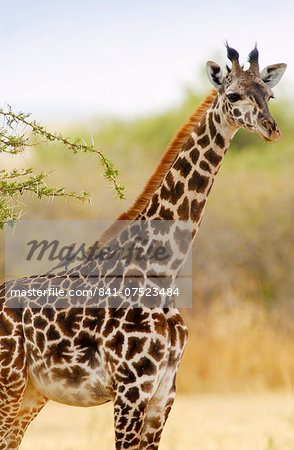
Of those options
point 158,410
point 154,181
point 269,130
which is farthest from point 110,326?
point 269,130

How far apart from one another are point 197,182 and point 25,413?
2212 mm

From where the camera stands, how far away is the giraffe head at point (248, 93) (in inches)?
181

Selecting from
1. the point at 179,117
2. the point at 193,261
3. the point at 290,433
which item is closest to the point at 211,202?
the point at 193,261

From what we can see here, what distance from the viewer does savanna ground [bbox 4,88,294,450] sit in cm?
998

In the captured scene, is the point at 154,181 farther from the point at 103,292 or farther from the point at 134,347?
the point at 134,347

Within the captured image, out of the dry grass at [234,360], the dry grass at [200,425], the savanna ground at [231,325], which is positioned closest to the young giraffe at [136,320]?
the dry grass at [200,425]

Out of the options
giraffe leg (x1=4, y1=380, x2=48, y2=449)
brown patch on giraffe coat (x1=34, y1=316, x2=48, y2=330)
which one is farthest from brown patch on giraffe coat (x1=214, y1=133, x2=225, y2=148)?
giraffe leg (x1=4, y1=380, x2=48, y2=449)

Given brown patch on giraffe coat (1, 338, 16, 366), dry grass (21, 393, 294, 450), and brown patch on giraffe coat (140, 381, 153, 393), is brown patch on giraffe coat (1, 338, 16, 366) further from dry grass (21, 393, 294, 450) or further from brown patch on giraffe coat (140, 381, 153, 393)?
dry grass (21, 393, 294, 450)

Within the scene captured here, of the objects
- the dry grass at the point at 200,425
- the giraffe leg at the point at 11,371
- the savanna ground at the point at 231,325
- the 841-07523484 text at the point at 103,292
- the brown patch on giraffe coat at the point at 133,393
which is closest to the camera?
the brown patch on giraffe coat at the point at 133,393

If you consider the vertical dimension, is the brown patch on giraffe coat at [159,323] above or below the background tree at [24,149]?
below

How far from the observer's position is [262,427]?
995cm

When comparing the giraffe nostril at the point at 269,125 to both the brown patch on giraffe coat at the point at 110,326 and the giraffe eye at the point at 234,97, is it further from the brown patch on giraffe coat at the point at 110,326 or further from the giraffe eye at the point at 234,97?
the brown patch on giraffe coat at the point at 110,326

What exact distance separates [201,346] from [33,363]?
8.26 m

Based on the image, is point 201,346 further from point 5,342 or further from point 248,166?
point 248,166
